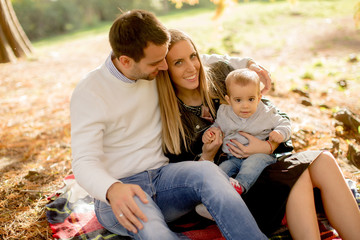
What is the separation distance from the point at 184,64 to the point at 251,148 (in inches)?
30.0

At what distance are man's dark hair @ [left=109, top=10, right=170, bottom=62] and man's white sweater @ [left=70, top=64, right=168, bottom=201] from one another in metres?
0.22

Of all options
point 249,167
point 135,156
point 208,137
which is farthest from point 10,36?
point 249,167

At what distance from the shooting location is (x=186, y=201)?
6.15ft

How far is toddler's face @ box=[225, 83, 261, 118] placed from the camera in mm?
2090

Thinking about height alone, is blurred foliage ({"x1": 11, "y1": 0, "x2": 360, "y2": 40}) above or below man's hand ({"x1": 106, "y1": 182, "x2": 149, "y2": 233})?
above

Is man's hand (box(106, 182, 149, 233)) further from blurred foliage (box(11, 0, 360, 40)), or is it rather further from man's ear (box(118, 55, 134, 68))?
blurred foliage (box(11, 0, 360, 40))

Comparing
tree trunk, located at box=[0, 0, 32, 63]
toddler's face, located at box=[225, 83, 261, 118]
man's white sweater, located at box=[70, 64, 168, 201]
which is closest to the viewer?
man's white sweater, located at box=[70, 64, 168, 201]

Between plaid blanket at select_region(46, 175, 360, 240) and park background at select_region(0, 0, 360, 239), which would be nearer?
plaid blanket at select_region(46, 175, 360, 240)

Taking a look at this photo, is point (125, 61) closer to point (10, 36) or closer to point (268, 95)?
point (268, 95)

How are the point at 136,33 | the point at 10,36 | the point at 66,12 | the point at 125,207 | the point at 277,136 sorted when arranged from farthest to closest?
the point at 66,12 < the point at 10,36 < the point at 277,136 < the point at 136,33 < the point at 125,207

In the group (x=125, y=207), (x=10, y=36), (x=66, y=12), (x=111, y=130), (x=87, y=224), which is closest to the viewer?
(x=125, y=207)

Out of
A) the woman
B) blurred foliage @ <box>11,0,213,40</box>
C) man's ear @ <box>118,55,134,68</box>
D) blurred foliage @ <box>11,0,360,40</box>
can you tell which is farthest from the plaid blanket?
blurred foliage @ <box>11,0,213,40</box>

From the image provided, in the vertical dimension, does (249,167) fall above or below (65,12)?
below

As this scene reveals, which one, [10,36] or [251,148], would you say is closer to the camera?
[251,148]
